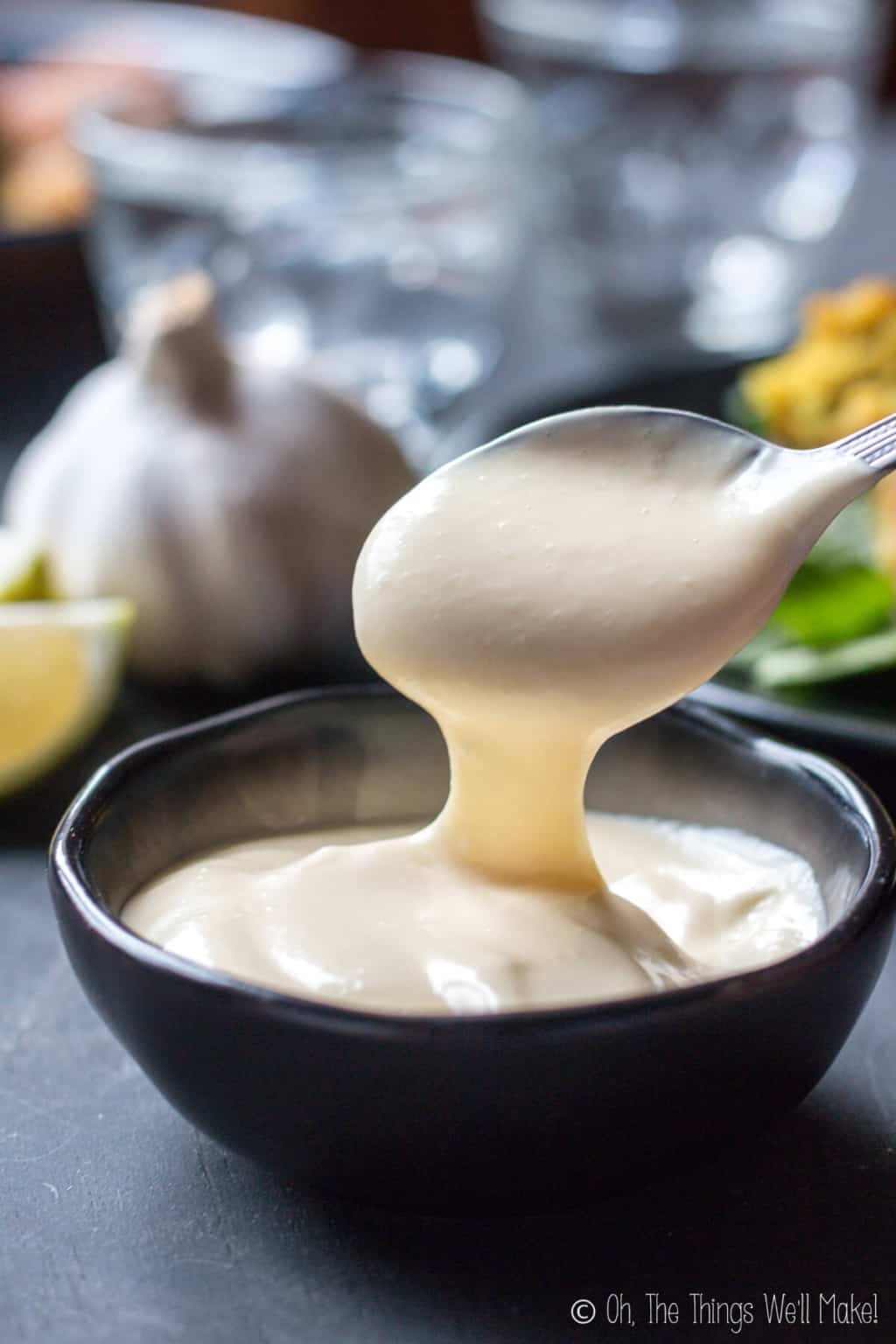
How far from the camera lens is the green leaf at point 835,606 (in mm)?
1555

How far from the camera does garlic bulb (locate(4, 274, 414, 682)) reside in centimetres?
164

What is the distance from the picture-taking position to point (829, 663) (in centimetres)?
151

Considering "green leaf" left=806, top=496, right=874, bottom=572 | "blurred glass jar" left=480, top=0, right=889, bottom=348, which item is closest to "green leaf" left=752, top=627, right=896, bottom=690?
"green leaf" left=806, top=496, right=874, bottom=572

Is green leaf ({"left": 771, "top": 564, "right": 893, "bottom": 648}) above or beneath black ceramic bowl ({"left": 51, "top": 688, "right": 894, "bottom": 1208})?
beneath

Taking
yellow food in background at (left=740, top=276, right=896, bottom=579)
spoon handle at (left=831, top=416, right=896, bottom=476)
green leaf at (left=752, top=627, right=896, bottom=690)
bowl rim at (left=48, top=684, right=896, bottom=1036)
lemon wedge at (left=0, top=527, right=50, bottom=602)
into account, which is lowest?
green leaf at (left=752, top=627, right=896, bottom=690)

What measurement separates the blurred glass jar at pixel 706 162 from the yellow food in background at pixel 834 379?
1.72 ft

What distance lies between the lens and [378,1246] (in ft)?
3.11

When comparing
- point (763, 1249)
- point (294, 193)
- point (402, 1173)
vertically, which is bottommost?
point (763, 1249)

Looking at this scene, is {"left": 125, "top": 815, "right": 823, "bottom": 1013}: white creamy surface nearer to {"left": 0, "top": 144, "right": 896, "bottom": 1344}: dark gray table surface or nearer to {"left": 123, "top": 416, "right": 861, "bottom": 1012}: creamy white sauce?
{"left": 123, "top": 416, "right": 861, "bottom": 1012}: creamy white sauce

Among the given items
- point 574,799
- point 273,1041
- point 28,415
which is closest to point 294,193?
point 28,415

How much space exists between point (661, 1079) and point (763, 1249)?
0.48 feet

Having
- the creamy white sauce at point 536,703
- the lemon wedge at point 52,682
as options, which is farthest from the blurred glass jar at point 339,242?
the creamy white sauce at point 536,703

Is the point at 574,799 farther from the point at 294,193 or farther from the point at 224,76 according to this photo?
the point at 224,76

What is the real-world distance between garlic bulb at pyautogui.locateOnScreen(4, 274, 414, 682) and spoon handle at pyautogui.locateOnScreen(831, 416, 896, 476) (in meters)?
0.68
